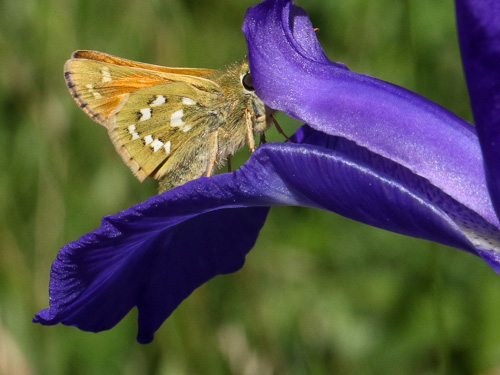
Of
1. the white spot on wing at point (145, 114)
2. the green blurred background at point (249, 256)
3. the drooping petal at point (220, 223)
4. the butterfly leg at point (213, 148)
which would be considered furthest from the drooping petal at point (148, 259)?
the green blurred background at point (249, 256)

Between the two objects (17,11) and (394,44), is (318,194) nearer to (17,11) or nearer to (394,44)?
(394,44)

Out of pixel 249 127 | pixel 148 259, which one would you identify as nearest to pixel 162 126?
pixel 249 127

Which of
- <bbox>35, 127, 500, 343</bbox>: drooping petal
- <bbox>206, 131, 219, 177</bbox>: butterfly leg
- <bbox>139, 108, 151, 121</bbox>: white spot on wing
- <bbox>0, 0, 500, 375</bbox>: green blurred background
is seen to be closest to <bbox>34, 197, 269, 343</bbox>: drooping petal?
<bbox>35, 127, 500, 343</bbox>: drooping petal

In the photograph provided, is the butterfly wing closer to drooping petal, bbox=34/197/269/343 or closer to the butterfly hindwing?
the butterfly hindwing

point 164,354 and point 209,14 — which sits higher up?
point 209,14

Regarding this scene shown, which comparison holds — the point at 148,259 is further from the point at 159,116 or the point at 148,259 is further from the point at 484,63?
the point at 484,63

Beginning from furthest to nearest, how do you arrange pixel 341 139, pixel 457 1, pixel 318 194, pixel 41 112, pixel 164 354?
pixel 41 112, pixel 164 354, pixel 341 139, pixel 318 194, pixel 457 1

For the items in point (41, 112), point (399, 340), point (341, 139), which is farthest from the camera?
point (41, 112)

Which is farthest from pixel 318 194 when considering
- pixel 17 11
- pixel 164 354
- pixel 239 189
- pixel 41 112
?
pixel 17 11
